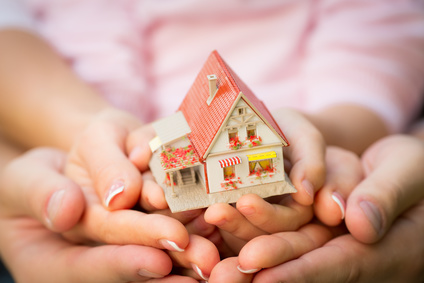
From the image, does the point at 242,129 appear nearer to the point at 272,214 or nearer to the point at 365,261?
the point at 272,214

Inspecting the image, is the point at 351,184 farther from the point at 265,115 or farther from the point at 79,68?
the point at 79,68

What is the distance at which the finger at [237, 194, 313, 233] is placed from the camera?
1.16 metres

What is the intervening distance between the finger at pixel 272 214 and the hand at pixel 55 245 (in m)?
0.13

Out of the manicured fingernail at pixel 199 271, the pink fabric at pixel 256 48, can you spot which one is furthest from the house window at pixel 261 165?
the pink fabric at pixel 256 48

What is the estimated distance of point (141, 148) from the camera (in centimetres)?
142

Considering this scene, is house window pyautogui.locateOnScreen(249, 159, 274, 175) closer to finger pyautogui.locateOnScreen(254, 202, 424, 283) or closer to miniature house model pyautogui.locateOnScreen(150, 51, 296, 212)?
miniature house model pyautogui.locateOnScreen(150, 51, 296, 212)

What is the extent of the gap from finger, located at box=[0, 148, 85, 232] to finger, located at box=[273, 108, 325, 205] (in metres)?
0.65

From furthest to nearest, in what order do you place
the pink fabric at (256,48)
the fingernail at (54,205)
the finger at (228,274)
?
the pink fabric at (256,48) → the fingernail at (54,205) → the finger at (228,274)

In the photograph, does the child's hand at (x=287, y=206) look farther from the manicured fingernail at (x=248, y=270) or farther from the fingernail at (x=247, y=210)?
the manicured fingernail at (x=248, y=270)

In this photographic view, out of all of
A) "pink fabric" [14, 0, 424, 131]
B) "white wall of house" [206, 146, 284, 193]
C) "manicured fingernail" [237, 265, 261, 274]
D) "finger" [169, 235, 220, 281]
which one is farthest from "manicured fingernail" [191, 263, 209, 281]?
"pink fabric" [14, 0, 424, 131]

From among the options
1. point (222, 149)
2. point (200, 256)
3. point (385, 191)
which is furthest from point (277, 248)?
point (385, 191)

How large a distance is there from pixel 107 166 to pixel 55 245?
0.43 metres

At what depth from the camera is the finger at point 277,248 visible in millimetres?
1103

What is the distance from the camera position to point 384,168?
4.70ft
